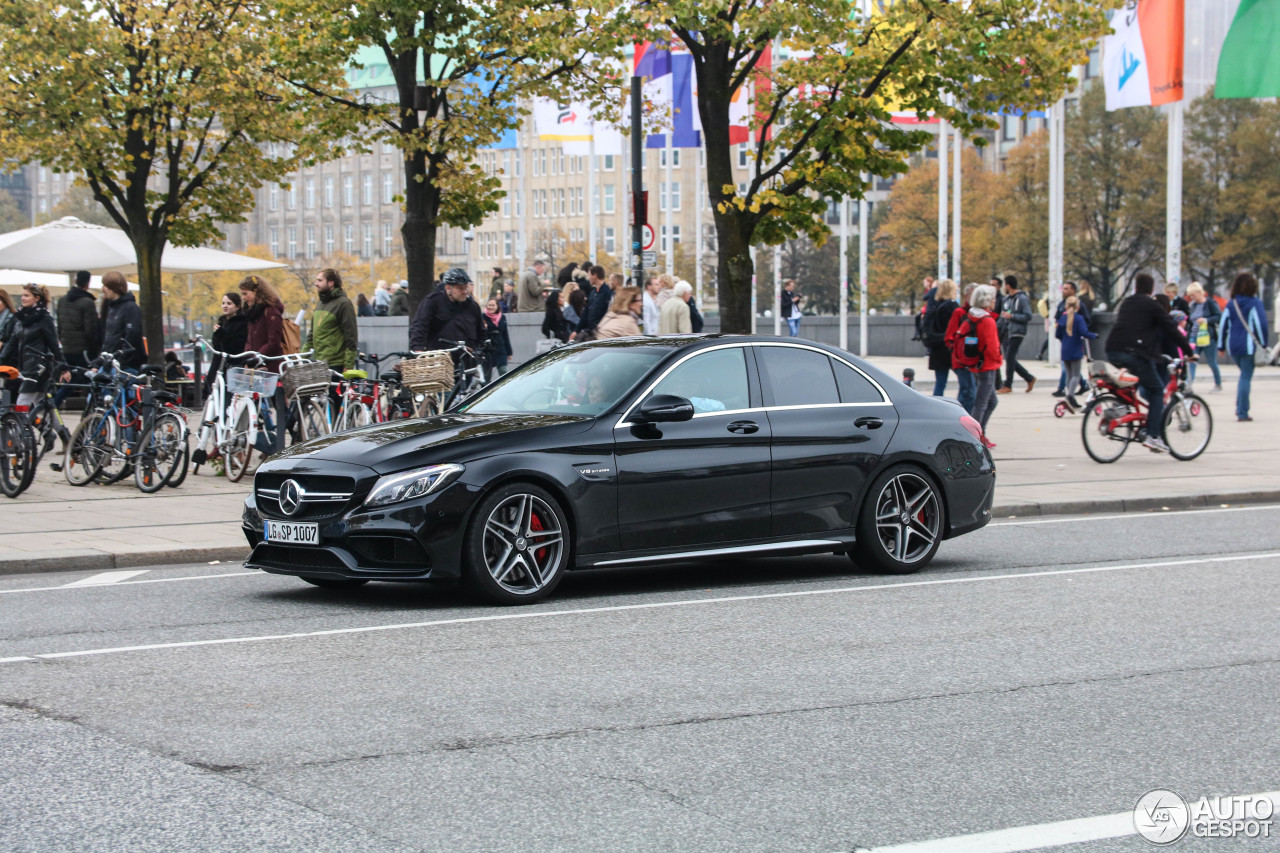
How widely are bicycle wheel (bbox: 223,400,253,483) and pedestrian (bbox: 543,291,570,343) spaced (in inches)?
316

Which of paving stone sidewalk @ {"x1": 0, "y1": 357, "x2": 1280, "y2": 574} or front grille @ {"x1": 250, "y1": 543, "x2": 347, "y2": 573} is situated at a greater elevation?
front grille @ {"x1": 250, "y1": 543, "x2": 347, "y2": 573}

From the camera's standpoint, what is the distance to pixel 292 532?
28.9ft

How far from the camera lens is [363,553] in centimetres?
858

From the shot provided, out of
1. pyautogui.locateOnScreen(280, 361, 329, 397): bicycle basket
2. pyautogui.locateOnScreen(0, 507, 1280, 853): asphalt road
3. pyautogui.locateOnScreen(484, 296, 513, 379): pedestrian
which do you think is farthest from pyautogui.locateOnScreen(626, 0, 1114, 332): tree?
pyautogui.locateOnScreen(0, 507, 1280, 853): asphalt road

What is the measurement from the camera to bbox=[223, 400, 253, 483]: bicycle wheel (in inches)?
608

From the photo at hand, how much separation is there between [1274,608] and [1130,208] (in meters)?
57.0

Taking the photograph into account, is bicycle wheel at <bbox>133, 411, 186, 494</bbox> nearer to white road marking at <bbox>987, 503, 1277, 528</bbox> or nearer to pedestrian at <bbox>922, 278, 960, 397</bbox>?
white road marking at <bbox>987, 503, 1277, 528</bbox>

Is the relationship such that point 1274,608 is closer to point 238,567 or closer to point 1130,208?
point 238,567

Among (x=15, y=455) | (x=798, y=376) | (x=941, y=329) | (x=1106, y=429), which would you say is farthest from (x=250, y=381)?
(x=1106, y=429)

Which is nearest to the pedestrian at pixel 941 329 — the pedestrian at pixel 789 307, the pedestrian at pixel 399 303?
the pedestrian at pixel 399 303

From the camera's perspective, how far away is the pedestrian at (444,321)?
55.9ft

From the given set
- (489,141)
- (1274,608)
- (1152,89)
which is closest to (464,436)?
(1274,608)

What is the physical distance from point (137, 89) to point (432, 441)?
691 inches

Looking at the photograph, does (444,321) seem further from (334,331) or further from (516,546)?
(516,546)
